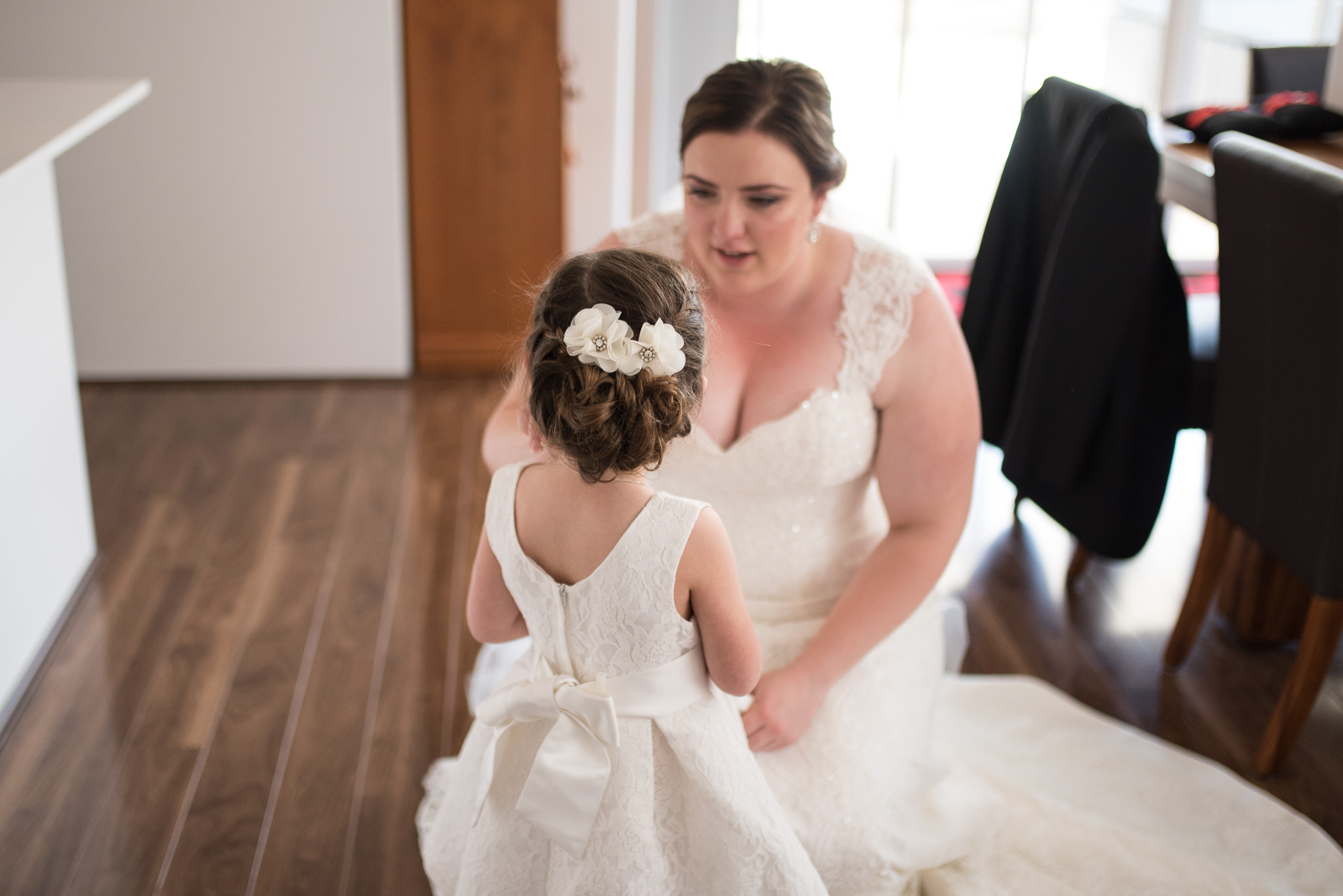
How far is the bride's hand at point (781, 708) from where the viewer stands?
1.49 m

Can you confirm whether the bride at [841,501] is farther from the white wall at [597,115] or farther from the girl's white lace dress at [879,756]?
the white wall at [597,115]

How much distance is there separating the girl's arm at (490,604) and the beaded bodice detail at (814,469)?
11.4 inches

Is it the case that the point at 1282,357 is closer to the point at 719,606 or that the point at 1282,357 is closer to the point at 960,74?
the point at 719,606

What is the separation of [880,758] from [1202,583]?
974mm

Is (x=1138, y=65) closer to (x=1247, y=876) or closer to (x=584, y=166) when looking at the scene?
(x=584, y=166)

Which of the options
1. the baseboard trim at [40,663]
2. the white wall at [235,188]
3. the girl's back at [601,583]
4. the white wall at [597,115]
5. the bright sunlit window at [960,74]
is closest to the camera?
the girl's back at [601,583]

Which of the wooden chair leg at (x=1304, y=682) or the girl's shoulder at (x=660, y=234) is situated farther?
the wooden chair leg at (x=1304, y=682)

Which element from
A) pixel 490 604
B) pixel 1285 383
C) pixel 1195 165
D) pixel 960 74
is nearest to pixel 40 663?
pixel 490 604

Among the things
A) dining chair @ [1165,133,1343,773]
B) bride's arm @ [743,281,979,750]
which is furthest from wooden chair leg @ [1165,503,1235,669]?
bride's arm @ [743,281,979,750]

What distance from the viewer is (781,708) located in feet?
4.93

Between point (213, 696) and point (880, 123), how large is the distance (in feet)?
13.8

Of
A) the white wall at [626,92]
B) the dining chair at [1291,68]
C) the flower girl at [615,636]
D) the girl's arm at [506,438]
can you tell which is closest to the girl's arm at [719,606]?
the flower girl at [615,636]

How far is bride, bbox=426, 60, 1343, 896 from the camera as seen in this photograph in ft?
4.86

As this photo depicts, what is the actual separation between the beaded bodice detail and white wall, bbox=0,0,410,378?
2.04 metres
